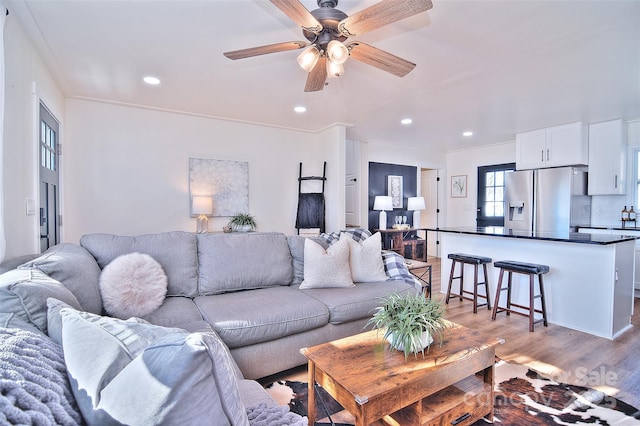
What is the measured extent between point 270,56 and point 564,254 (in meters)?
3.32

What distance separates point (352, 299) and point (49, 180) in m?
3.09

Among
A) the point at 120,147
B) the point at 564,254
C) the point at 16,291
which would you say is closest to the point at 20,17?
the point at 120,147

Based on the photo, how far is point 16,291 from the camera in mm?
981

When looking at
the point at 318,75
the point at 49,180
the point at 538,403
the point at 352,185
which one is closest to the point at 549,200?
the point at 352,185

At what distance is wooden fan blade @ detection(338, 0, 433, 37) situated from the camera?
1544 millimetres

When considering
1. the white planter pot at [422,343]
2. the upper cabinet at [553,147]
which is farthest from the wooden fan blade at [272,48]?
the upper cabinet at [553,147]

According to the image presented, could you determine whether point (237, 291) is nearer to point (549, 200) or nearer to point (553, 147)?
point (549, 200)

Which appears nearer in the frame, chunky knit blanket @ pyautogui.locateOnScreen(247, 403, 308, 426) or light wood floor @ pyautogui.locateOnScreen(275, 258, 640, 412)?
chunky knit blanket @ pyautogui.locateOnScreen(247, 403, 308, 426)

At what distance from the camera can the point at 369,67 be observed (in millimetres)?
2809

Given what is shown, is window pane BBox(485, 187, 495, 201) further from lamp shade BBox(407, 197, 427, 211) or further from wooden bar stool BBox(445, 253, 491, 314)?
wooden bar stool BBox(445, 253, 491, 314)

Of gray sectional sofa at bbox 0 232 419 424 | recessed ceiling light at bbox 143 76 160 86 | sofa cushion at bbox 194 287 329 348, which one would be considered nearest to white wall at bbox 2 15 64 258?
gray sectional sofa at bbox 0 232 419 424

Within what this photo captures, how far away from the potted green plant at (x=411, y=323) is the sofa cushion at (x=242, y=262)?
1.24 meters

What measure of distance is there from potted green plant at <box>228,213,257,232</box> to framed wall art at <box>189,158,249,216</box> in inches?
6.4

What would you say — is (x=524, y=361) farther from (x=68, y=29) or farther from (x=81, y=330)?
(x=68, y=29)
